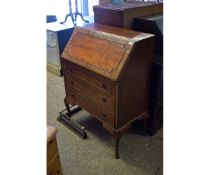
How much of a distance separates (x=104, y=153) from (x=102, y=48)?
83cm

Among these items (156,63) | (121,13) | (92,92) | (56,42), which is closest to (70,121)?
(92,92)

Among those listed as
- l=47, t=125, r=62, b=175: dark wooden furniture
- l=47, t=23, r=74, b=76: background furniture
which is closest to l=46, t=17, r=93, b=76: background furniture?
l=47, t=23, r=74, b=76: background furniture

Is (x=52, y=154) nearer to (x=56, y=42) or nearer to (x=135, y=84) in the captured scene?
(x=135, y=84)

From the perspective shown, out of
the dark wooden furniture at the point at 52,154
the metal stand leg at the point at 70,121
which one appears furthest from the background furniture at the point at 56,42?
the dark wooden furniture at the point at 52,154

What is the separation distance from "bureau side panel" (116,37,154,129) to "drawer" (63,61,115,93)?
0.10 m

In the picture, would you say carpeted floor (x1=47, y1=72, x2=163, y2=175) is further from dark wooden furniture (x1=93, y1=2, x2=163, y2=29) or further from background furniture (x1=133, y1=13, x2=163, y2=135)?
dark wooden furniture (x1=93, y1=2, x2=163, y2=29)

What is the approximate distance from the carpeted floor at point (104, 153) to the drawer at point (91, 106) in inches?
11.0

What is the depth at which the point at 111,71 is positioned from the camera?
58.8 inches
